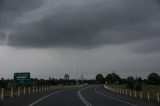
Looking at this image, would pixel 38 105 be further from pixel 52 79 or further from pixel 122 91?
pixel 52 79

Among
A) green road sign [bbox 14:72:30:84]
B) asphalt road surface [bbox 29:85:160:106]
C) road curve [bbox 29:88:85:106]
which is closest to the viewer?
road curve [bbox 29:88:85:106]

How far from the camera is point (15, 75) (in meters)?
69.5

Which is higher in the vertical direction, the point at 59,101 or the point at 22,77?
the point at 22,77

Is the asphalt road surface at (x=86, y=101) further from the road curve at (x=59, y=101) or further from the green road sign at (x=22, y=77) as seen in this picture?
the green road sign at (x=22, y=77)

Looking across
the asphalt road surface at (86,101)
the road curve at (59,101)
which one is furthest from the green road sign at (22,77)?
the road curve at (59,101)

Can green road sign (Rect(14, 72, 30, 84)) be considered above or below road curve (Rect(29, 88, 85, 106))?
above

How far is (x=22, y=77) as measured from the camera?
2741 inches

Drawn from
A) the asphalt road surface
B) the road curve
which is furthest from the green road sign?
the road curve

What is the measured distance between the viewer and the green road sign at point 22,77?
2738 inches

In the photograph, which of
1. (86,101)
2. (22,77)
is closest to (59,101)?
(86,101)

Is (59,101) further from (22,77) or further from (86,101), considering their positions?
(22,77)

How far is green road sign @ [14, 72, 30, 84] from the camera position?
69544 millimetres

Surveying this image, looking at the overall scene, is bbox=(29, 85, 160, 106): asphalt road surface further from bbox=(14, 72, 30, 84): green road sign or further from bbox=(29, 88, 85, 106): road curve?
bbox=(14, 72, 30, 84): green road sign

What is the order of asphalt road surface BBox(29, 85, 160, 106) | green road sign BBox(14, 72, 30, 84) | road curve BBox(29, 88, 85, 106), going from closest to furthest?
road curve BBox(29, 88, 85, 106)
asphalt road surface BBox(29, 85, 160, 106)
green road sign BBox(14, 72, 30, 84)
